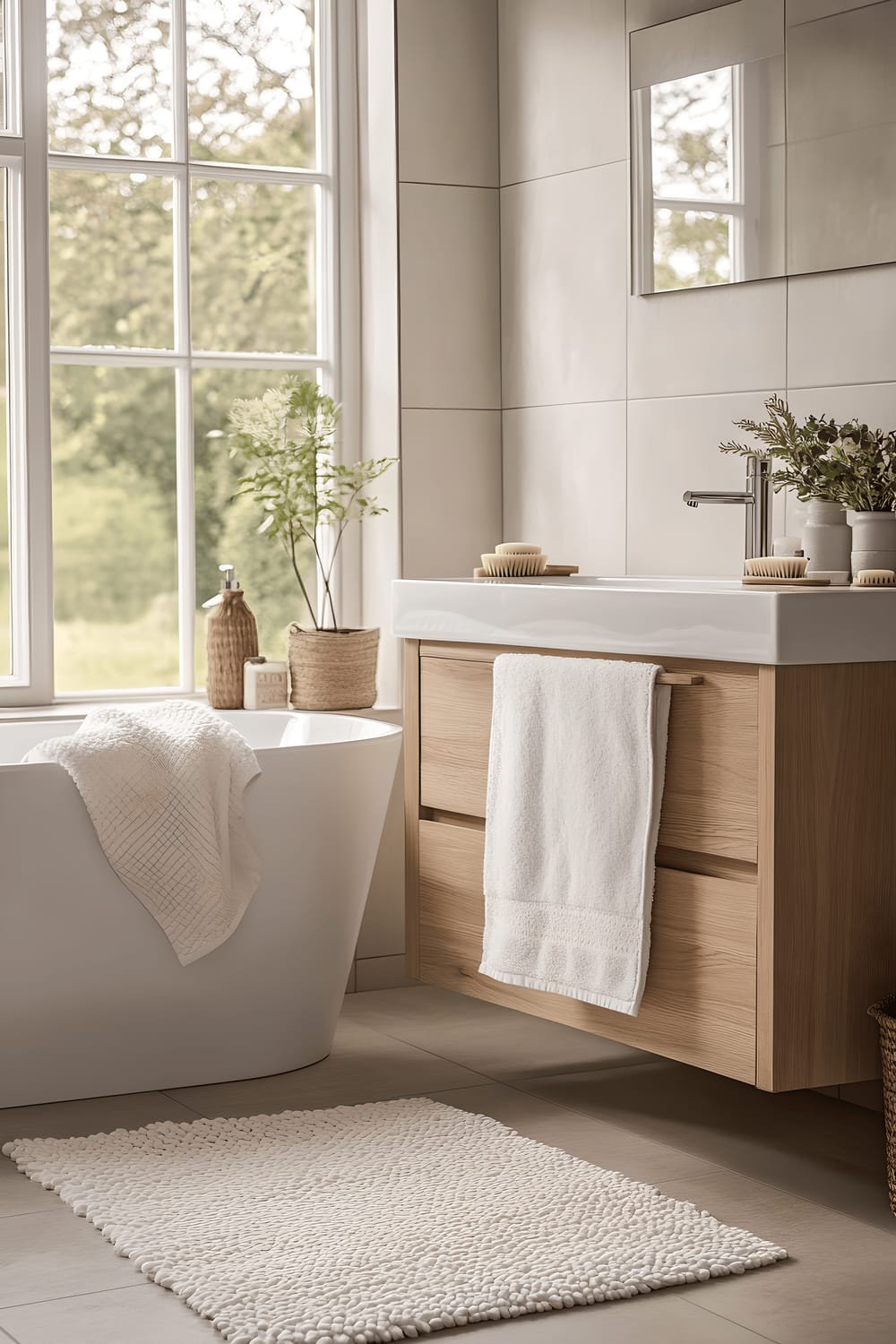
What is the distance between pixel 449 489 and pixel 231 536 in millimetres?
533

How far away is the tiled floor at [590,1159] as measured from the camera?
212 centimetres

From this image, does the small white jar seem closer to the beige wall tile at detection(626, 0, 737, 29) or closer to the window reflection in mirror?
the window reflection in mirror

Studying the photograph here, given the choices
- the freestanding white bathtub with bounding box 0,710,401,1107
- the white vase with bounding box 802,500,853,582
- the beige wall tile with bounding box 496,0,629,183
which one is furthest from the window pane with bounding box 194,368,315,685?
the white vase with bounding box 802,500,853,582

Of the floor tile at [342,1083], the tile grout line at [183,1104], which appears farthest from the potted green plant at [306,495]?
the tile grout line at [183,1104]

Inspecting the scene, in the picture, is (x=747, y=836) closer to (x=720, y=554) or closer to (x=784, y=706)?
(x=784, y=706)

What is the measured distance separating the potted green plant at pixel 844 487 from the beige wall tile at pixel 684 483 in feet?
1.01

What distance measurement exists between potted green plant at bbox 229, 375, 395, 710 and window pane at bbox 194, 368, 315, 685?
0.24 feet

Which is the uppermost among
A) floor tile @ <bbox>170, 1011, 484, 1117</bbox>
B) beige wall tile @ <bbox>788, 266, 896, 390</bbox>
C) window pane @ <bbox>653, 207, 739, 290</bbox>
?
window pane @ <bbox>653, 207, 739, 290</bbox>

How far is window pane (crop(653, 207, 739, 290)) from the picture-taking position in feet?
10.8

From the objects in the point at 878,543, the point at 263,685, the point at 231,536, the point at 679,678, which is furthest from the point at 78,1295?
the point at 231,536

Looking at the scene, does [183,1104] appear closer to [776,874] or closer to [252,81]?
[776,874]

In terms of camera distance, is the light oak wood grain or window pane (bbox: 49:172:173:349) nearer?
the light oak wood grain

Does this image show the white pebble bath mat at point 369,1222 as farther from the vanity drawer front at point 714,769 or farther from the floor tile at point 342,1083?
the vanity drawer front at point 714,769

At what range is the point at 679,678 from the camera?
254 cm
